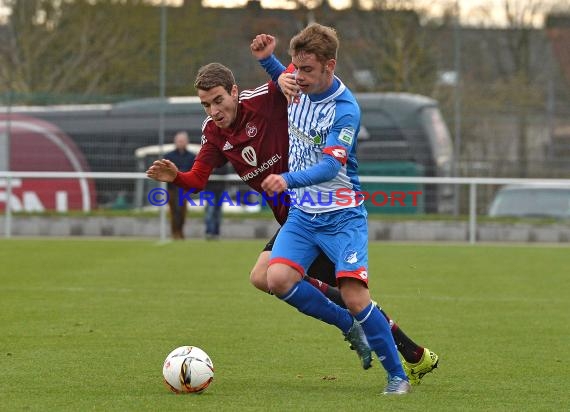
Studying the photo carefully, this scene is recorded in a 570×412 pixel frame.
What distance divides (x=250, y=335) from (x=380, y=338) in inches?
96.3

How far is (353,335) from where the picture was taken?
655 cm

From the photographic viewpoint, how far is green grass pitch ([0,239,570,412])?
5.93 meters

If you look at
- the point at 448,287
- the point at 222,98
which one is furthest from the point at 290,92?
the point at 448,287

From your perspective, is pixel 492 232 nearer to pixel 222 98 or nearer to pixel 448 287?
pixel 448 287

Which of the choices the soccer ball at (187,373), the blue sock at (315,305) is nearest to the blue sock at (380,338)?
the blue sock at (315,305)

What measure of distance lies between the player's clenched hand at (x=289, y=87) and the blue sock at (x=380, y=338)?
1215 millimetres

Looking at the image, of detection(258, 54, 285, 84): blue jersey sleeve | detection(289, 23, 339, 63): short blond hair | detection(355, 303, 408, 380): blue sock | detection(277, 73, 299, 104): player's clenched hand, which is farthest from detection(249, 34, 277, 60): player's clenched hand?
detection(355, 303, 408, 380): blue sock

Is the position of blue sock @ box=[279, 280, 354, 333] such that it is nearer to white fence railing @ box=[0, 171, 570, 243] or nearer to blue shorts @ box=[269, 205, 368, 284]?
blue shorts @ box=[269, 205, 368, 284]

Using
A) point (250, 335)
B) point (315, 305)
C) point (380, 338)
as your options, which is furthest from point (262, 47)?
point (250, 335)

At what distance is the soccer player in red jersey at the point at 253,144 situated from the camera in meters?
6.62

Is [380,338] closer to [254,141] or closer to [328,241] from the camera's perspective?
[328,241]

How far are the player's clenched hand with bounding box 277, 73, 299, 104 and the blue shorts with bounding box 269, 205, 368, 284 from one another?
2.04 ft

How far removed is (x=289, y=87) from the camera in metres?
6.41

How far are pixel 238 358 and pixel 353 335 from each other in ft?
3.54
